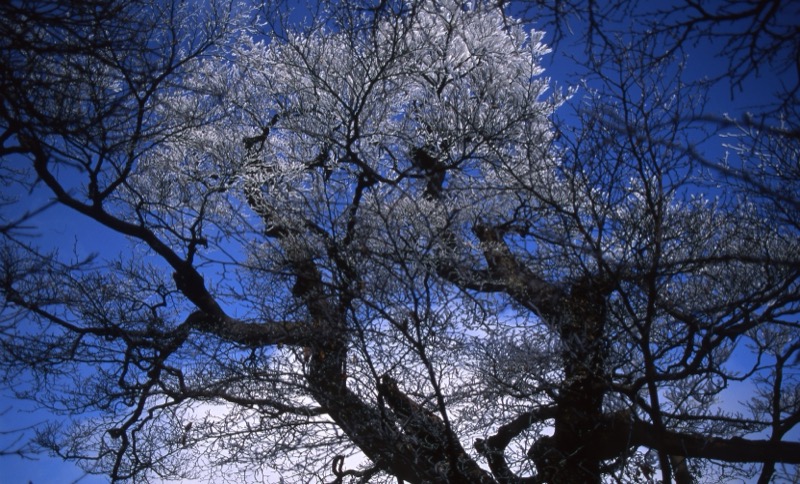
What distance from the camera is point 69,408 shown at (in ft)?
16.1

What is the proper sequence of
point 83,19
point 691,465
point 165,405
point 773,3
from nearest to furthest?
point 83,19 < point 773,3 < point 691,465 < point 165,405

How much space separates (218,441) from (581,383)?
266 cm

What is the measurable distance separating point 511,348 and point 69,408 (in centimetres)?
364

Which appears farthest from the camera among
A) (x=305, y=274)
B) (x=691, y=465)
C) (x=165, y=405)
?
(x=165, y=405)

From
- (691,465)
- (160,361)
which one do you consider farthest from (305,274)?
(691,465)

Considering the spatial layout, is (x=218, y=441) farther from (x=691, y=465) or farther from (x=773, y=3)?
(x=773, y=3)

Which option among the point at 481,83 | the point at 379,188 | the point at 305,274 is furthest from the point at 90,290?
the point at 481,83

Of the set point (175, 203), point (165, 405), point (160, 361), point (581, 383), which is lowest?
point (581, 383)

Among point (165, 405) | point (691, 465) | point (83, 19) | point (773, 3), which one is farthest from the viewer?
point (165, 405)

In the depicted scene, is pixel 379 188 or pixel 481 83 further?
pixel 481 83

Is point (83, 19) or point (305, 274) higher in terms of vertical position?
point (305, 274)

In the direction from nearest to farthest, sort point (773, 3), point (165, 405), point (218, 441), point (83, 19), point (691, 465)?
point (83, 19) → point (773, 3) → point (691, 465) → point (218, 441) → point (165, 405)

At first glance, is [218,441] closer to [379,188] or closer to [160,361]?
[160,361]

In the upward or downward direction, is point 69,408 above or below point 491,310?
above
